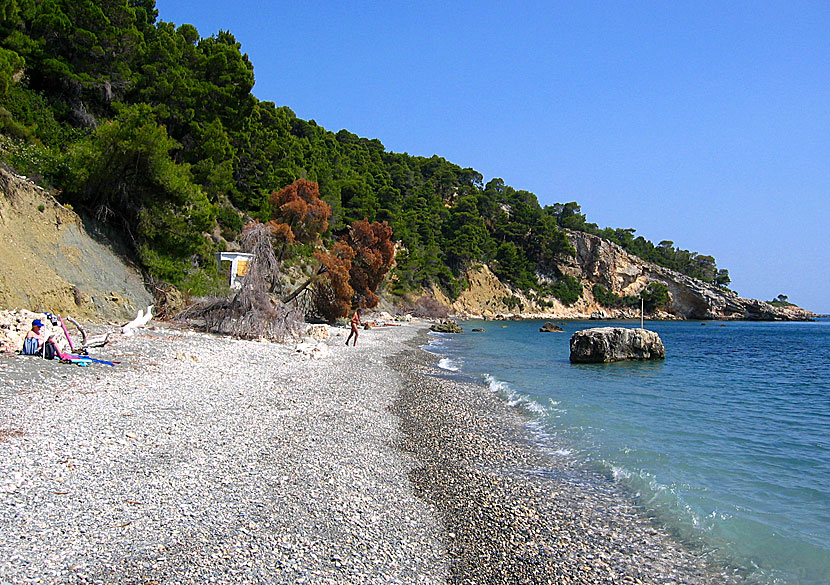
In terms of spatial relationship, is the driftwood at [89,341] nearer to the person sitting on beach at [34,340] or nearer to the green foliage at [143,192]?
the person sitting on beach at [34,340]

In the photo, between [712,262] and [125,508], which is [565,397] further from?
[712,262]

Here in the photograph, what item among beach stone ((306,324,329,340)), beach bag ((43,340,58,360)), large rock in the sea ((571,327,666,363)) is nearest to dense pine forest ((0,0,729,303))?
beach stone ((306,324,329,340))

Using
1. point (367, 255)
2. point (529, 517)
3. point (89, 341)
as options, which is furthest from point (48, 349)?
point (367, 255)

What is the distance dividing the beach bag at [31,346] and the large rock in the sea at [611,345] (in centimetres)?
2243

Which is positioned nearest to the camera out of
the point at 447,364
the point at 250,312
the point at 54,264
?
the point at 54,264

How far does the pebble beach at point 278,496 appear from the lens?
15.6 ft

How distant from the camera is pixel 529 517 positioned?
6.64 meters

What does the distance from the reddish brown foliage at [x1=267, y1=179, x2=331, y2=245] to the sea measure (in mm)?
15681

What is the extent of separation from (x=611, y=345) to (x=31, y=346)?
2370 cm

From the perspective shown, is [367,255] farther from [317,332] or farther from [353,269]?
[317,332]

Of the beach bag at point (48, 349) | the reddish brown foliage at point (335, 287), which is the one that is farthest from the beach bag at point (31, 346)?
the reddish brown foliage at point (335, 287)

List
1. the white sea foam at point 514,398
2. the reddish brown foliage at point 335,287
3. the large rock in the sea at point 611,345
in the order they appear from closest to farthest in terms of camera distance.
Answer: the white sea foam at point 514,398, the large rock in the sea at point 611,345, the reddish brown foliage at point 335,287

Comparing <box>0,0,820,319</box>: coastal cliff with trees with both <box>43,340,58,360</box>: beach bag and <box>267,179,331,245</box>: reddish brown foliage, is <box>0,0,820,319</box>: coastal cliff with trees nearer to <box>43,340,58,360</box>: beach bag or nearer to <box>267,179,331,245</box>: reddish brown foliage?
<box>267,179,331,245</box>: reddish brown foliage

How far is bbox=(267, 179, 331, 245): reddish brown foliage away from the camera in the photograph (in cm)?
3350
